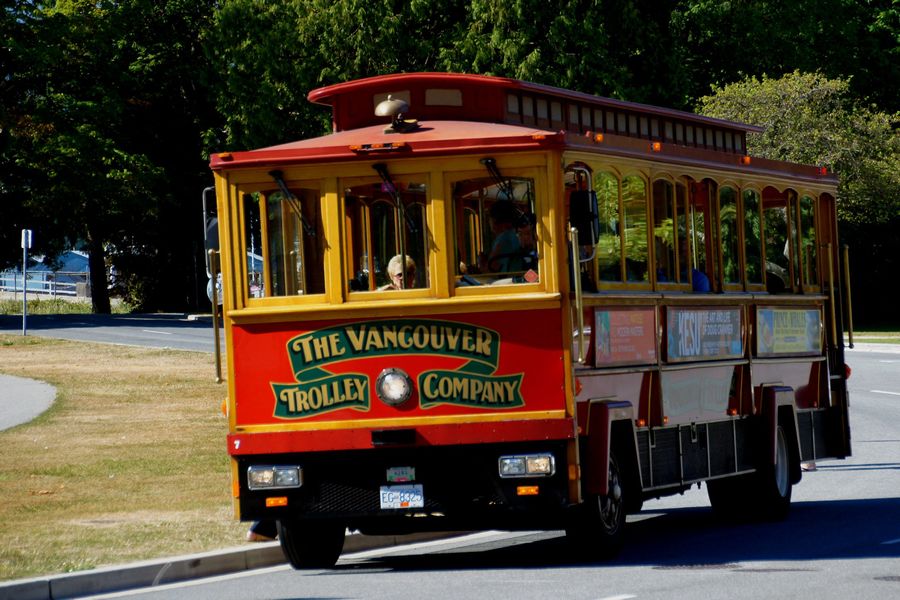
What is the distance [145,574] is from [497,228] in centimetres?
318

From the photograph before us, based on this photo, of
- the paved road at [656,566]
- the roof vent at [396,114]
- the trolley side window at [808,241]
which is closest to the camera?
the paved road at [656,566]

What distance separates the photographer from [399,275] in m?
11.0

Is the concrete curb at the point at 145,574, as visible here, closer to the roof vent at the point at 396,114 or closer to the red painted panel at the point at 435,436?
the red painted panel at the point at 435,436

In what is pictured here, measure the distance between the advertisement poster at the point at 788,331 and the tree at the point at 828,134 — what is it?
34.8m

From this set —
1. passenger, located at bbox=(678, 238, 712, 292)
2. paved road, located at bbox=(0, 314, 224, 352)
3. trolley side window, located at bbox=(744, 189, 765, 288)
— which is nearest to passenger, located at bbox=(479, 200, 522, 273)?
passenger, located at bbox=(678, 238, 712, 292)

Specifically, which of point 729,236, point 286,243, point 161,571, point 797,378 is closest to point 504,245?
point 286,243

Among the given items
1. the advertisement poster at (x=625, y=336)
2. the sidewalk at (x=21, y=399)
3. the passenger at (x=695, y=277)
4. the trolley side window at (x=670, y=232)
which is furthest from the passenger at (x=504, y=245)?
the sidewalk at (x=21, y=399)

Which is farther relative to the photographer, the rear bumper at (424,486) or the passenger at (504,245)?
the passenger at (504,245)

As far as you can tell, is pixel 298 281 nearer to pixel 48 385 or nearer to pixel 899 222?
pixel 48 385

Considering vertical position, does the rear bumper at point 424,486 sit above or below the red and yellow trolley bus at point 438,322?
below

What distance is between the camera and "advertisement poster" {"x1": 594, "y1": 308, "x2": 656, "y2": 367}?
11453 millimetres

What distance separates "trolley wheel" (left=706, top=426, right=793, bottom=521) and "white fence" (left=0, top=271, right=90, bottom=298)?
6268 centimetres

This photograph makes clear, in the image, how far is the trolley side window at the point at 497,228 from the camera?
10977 millimetres

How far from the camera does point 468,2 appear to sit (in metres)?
46.8
